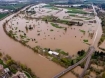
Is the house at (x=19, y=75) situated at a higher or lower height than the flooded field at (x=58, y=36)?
lower

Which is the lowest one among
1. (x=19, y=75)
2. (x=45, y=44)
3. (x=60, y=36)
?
(x=19, y=75)

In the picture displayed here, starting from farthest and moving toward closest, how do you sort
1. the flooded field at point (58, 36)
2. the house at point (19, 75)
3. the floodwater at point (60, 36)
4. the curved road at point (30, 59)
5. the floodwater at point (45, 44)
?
the flooded field at point (58, 36) < the floodwater at point (60, 36) < the floodwater at point (45, 44) < the curved road at point (30, 59) < the house at point (19, 75)

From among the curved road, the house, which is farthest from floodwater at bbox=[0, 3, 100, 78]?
the house

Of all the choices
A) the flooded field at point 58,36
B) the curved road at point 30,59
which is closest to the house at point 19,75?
the curved road at point 30,59

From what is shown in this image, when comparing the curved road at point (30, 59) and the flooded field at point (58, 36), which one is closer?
the curved road at point (30, 59)

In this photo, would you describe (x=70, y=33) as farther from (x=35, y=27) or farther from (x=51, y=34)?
(x=35, y=27)

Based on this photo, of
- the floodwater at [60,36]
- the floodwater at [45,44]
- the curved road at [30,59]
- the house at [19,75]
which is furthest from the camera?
the floodwater at [60,36]

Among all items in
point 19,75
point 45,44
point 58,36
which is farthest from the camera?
point 58,36

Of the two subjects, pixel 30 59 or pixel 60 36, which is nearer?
pixel 30 59

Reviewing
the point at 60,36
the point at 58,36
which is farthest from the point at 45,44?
the point at 60,36

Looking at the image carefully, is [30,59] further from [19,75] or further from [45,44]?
[45,44]

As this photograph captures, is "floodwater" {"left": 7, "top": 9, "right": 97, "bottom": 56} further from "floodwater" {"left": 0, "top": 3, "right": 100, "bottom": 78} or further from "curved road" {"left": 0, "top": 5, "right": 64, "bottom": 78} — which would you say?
"curved road" {"left": 0, "top": 5, "right": 64, "bottom": 78}

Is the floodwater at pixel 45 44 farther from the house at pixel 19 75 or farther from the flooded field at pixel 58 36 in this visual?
the house at pixel 19 75
